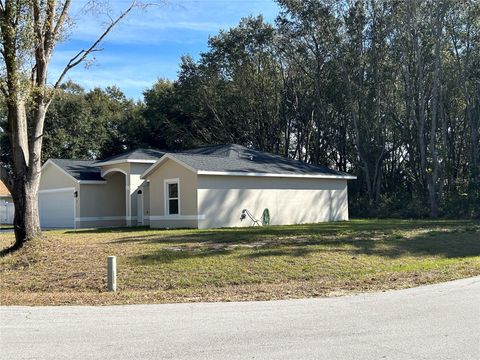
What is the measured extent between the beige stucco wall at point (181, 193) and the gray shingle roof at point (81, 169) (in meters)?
4.88

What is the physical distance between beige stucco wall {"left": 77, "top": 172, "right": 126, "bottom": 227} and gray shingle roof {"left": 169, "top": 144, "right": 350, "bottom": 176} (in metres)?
4.82

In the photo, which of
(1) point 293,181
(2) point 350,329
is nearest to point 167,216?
(1) point 293,181

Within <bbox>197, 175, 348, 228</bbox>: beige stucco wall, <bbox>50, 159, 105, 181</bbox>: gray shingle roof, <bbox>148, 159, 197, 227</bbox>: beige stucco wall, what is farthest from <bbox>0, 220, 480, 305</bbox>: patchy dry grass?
<bbox>50, 159, 105, 181</bbox>: gray shingle roof

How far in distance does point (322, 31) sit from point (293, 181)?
15489 millimetres

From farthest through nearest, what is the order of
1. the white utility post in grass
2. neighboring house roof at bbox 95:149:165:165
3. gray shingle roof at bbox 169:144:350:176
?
neighboring house roof at bbox 95:149:165:165 < gray shingle roof at bbox 169:144:350:176 < the white utility post in grass

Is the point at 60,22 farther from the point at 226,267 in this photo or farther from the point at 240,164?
the point at 240,164

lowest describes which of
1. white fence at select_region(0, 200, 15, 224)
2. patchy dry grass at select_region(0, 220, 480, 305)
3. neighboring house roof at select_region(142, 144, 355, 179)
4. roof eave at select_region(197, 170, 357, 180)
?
patchy dry grass at select_region(0, 220, 480, 305)

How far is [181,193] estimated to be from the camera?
23828 millimetres

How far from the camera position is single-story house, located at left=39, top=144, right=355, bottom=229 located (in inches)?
931

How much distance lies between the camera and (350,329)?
24.7ft

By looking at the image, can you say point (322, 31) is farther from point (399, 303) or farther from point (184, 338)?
point (184, 338)

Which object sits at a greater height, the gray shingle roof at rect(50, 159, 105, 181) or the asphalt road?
the gray shingle roof at rect(50, 159, 105, 181)

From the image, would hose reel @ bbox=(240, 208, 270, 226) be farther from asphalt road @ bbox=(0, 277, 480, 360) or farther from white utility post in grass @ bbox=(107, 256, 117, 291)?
asphalt road @ bbox=(0, 277, 480, 360)

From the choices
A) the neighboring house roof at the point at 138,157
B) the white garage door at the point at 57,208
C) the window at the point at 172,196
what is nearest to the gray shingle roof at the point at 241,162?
the window at the point at 172,196
